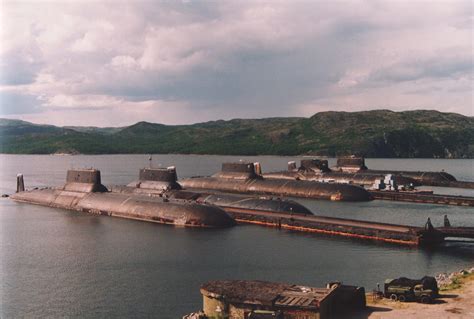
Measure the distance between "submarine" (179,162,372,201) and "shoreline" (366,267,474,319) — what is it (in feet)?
151

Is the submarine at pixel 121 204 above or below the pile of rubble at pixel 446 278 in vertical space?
above

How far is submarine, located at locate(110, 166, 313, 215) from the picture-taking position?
56.8 metres

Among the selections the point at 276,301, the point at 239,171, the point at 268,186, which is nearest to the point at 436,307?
the point at 276,301

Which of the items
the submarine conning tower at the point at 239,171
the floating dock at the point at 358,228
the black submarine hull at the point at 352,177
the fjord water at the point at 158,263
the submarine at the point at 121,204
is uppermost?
the submarine conning tower at the point at 239,171

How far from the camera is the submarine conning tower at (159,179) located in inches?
2662

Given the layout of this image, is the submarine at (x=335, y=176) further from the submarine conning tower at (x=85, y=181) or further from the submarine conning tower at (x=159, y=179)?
the submarine conning tower at (x=85, y=181)

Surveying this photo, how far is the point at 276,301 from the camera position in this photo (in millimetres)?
22328

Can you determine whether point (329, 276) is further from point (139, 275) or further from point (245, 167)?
point (245, 167)

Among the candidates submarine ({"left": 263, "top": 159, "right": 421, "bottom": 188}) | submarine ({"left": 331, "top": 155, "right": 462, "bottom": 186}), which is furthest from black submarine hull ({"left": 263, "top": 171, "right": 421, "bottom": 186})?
submarine ({"left": 331, "top": 155, "right": 462, "bottom": 186})

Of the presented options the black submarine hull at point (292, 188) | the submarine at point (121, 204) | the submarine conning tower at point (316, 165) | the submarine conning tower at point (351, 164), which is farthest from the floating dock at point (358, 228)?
the submarine conning tower at point (351, 164)

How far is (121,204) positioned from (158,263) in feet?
75.8

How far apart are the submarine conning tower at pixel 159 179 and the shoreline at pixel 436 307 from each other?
4330 centimetres

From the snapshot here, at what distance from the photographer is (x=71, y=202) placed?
6581cm

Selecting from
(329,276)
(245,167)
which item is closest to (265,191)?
(245,167)
